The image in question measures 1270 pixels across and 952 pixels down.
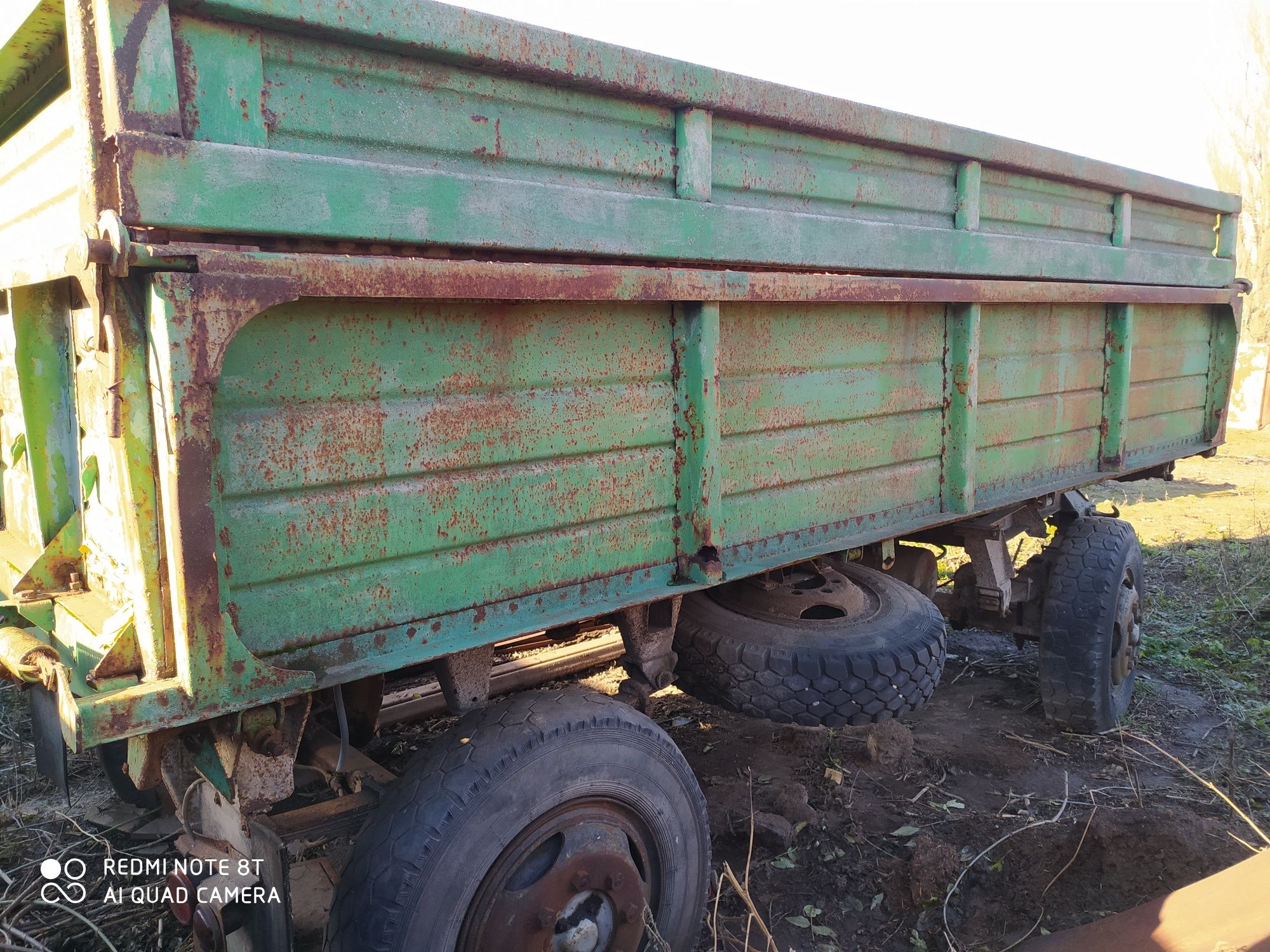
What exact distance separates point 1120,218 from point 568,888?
12.0 feet

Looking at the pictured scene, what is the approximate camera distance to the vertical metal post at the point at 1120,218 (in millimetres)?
3973

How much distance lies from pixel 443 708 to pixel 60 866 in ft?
4.72

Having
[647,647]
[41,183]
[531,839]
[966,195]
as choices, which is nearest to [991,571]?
[966,195]

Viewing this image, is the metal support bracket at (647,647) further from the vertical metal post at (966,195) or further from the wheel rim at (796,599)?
the vertical metal post at (966,195)

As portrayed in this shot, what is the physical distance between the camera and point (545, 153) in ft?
6.42

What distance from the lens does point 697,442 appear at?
2289 mm

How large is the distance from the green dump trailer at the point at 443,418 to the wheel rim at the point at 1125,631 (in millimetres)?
1879

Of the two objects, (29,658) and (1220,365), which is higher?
(1220,365)

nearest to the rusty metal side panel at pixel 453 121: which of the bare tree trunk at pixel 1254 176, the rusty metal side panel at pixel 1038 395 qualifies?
the rusty metal side panel at pixel 1038 395

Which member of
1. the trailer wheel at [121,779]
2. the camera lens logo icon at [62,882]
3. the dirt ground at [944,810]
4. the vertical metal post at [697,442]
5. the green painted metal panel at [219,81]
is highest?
the green painted metal panel at [219,81]

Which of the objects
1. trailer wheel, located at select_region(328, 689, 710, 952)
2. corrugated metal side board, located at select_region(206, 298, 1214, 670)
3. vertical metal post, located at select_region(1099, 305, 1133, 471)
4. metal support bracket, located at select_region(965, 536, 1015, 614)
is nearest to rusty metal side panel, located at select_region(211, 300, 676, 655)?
corrugated metal side board, located at select_region(206, 298, 1214, 670)

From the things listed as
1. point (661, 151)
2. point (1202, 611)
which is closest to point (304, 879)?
point (661, 151)

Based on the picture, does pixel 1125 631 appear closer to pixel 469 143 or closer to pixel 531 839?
pixel 531 839

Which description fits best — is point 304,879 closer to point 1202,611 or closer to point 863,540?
point 863,540
